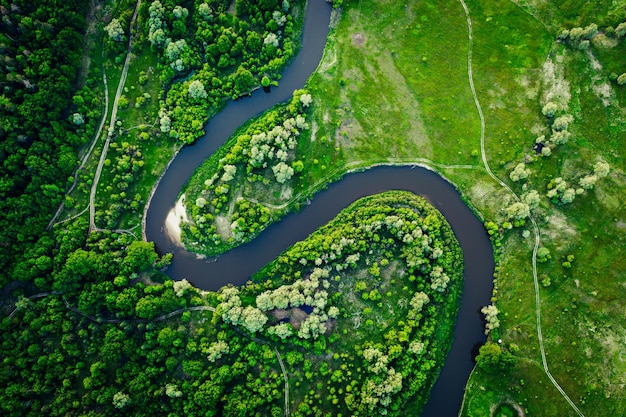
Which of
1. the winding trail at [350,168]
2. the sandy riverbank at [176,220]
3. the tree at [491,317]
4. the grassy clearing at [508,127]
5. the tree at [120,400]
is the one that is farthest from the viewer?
the winding trail at [350,168]

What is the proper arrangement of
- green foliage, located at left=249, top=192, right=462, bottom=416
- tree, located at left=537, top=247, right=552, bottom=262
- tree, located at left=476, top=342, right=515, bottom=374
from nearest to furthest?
tree, located at left=476, top=342, right=515, bottom=374 < green foliage, located at left=249, top=192, right=462, bottom=416 < tree, located at left=537, top=247, right=552, bottom=262

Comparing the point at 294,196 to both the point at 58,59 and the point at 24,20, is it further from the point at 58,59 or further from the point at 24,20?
the point at 24,20

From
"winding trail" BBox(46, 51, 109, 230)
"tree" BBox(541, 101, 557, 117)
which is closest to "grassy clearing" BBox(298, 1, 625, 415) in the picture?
"tree" BBox(541, 101, 557, 117)

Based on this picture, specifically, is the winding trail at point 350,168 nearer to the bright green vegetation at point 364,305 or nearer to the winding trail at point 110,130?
the bright green vegetation at point 364,305

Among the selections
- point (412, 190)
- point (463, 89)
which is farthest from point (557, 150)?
point (412, 190)

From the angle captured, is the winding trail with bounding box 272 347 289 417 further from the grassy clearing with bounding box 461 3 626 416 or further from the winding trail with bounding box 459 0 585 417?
the winding trail with bounding box 459 0 585 417

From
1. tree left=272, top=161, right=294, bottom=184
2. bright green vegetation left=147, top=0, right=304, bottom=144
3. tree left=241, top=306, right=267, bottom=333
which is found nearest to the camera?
tree left=241, top=306, right=267, bottom=333

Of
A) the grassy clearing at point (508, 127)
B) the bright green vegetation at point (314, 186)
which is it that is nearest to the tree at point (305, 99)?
the bright green vegetation at point (314, 186)

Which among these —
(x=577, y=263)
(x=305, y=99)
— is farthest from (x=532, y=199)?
(x=305, y=99)
